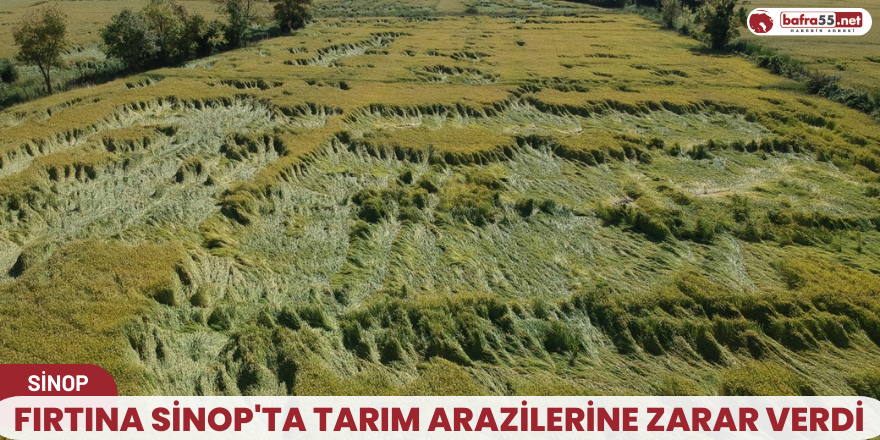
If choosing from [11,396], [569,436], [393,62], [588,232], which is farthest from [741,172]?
[393,62]

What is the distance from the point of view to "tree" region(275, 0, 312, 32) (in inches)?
2363

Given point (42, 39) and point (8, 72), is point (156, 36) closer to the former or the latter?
point (42, 39)

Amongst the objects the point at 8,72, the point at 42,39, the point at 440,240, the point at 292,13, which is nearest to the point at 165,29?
the point at 42,39

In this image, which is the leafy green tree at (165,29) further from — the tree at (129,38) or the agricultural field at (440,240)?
the agricultural field at (440,240)

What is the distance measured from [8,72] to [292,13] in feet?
106

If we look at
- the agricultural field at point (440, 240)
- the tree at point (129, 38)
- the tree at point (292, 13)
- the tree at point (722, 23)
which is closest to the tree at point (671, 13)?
the tree at point (722, 23)

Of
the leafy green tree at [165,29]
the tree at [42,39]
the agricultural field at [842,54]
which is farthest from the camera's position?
the leafy green tree at [165,29]

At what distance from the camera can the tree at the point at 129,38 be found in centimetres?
3869

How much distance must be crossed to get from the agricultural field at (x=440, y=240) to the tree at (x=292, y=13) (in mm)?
31106

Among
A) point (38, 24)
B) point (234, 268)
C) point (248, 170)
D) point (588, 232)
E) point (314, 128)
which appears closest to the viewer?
point (234, 268)

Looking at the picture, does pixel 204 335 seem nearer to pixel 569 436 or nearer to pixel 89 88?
pixel 569 436

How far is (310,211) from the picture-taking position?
1856 cm

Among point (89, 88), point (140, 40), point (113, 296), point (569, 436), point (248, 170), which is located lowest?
point (569, 436)

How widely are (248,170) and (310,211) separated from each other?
5212 mm
